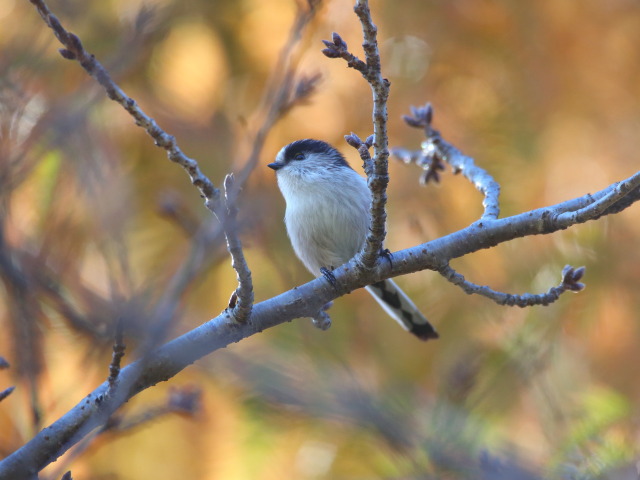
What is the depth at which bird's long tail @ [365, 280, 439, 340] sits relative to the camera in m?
3.46

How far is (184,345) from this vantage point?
211 cm

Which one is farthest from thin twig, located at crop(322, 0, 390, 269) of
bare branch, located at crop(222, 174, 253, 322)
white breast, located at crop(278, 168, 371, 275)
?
white breast, located at crop(278, 168, 371, 275)

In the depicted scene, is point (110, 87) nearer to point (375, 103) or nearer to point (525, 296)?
point (375, 103)

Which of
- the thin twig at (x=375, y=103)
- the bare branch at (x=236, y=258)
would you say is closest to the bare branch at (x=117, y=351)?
the bare branch at (x=236, y=258)

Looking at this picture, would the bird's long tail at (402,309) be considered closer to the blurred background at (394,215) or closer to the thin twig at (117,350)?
the blurred background at (394,215)

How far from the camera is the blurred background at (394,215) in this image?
2508 millimetres

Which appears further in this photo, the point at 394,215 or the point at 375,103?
the point at 394,215

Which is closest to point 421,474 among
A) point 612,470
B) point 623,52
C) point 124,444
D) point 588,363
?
point 612,470

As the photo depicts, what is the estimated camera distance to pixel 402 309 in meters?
3.52

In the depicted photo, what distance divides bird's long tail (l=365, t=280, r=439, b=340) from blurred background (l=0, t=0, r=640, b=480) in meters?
0.18

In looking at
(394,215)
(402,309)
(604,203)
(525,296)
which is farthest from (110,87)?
(394,215)

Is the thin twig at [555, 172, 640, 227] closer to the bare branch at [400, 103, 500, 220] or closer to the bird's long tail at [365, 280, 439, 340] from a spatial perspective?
the bare branch at [400, 103, 500, 220]

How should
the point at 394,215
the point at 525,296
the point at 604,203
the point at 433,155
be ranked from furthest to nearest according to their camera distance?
the point at 394,215 → the point at 433,155 → the point at 525,296 → the point at 604,203

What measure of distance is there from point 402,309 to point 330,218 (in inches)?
25.2
